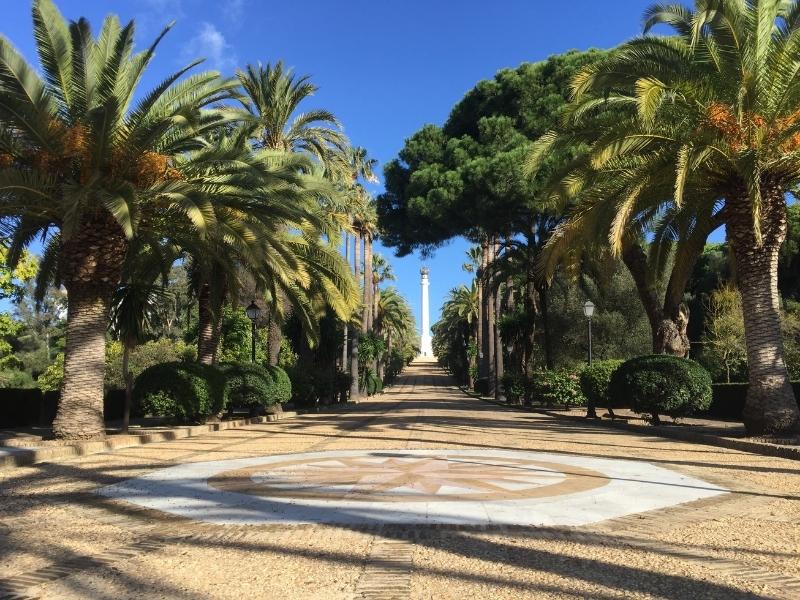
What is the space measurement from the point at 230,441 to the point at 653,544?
37.7ft

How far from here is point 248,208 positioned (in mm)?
14945

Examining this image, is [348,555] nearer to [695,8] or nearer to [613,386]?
[695,8]

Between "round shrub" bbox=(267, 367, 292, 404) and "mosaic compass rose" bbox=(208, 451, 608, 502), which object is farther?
"round shrub" bbox=(267, 367, 292, 404)

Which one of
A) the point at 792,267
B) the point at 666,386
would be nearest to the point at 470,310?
the point at 792,267

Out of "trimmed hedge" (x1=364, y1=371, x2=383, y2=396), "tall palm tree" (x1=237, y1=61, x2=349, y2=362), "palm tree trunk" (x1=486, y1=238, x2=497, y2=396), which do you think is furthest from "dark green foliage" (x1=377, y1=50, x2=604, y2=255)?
"trimmed hedge" (x1=364, y1=371, x2=383, y2=396)

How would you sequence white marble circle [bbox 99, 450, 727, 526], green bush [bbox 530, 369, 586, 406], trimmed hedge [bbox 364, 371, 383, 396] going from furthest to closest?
trimmed hedge [bbox 364, 371, 383, 396] → green bush [bbox 530, 369, 586, 406] → white marble circle [bbox 99, 450, 727, 526]

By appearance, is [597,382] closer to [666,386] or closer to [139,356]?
[666,386]

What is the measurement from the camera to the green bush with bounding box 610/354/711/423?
634 inches

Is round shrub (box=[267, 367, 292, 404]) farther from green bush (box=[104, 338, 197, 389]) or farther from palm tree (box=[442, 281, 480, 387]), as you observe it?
palm tree (box=[442, 281, 480, 387])

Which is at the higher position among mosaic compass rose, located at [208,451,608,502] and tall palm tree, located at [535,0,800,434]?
tall palm tree, located at [535,0,800,434]

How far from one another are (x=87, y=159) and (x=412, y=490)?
31.6 ft

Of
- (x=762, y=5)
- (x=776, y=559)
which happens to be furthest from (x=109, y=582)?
(x=762, y=5)

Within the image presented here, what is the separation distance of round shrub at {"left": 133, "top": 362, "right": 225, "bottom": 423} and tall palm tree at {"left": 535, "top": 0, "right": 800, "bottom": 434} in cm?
1104

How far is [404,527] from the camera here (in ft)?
19.6
